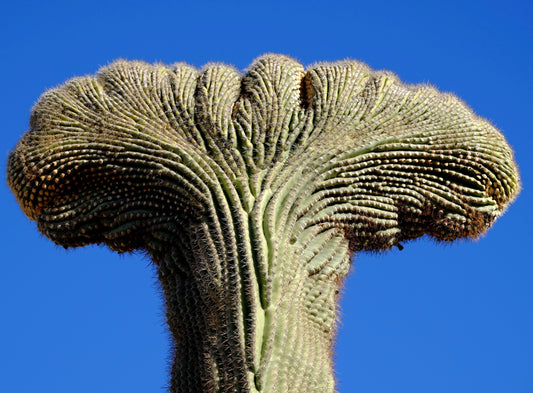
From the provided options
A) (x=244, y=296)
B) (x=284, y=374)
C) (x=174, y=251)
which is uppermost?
(x=174, y=251)

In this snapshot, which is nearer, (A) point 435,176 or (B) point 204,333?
(B) point 204,333

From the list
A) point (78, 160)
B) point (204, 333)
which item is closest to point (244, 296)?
Result: point (204, 333)

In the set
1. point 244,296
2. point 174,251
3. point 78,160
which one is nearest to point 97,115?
point 78,160

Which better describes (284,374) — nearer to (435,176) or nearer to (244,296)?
(244,296)

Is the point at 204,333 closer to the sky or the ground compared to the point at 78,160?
closer to the ground

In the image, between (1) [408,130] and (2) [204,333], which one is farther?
(1) [408,130]

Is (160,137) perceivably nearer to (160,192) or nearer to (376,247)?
(160,192)
